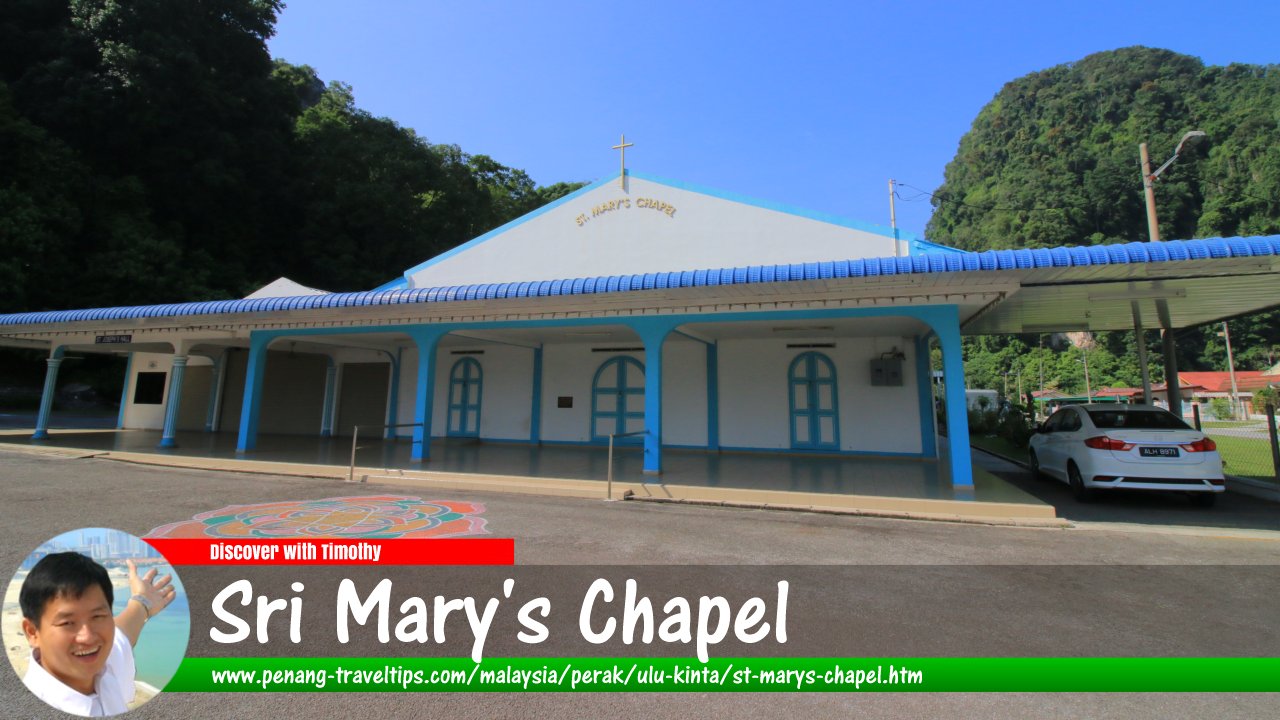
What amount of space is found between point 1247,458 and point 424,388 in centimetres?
1930

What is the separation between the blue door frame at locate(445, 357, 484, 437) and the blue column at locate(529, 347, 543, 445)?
1.72 meters

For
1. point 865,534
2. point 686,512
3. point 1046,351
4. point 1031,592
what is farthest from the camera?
point 1046,351

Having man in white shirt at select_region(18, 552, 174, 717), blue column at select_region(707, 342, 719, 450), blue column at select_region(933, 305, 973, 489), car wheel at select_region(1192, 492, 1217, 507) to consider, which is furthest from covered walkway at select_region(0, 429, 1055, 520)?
man in white shirt at select_region(18, 552, 174, 717)

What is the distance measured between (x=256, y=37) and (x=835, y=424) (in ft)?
141

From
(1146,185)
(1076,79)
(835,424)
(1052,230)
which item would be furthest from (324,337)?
(1076,79)

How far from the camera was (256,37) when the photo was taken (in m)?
35.4

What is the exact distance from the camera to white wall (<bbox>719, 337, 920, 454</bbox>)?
1197cm

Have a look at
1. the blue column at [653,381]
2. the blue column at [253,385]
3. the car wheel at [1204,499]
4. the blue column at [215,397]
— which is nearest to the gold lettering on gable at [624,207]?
the blue column at [653,381]

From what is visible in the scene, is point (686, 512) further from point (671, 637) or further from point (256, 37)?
point (256, 37)

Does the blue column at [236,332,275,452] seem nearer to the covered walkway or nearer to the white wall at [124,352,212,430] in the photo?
the covered walkway

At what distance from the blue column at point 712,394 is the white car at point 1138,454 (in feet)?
21.7

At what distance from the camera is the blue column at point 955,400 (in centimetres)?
805

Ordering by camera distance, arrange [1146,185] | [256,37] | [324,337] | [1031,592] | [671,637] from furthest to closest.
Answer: [256,37] < [324,337] < [1146,185] < [1031,592] < [671,637]

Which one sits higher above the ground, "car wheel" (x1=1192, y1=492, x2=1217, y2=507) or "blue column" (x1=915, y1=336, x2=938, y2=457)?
"blue column" (x1=915, y1=336, x2=938, y2=457)
